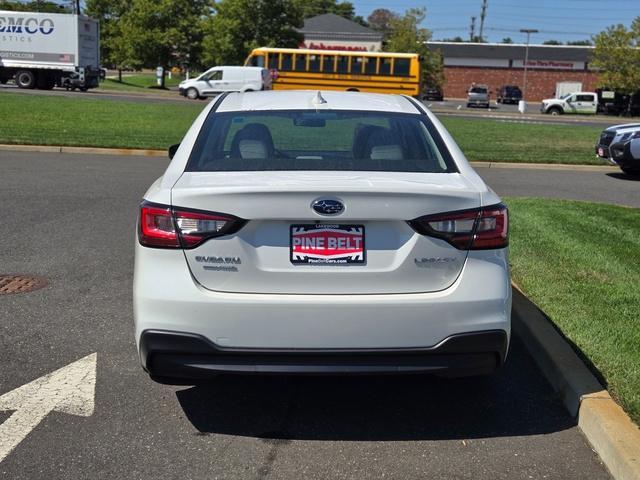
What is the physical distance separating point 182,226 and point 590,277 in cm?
423

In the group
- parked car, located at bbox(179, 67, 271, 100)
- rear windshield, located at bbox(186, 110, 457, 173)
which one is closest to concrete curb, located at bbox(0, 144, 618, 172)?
rear windshield, located at bbox(186, 110, 457, 173)

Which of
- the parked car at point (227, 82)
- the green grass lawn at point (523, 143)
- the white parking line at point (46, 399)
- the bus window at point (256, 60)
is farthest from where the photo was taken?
the bus window at point (256, 60)

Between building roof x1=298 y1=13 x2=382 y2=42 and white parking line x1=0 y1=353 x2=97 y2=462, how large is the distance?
7624cm

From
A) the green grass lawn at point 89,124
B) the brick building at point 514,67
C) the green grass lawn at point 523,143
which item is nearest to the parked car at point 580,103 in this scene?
the brick building at point 514,67

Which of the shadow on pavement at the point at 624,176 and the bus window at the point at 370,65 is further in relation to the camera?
the bus window at the point at 370,65

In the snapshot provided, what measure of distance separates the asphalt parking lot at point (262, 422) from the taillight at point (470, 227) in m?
1.03

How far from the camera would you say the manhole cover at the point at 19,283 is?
623 centimetres

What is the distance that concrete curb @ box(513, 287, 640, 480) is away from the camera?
139 inches

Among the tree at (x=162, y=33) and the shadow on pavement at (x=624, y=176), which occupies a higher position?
the tree at (x=162, y=33)

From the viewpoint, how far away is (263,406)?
431 centimetres

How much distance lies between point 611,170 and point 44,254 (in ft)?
42.0

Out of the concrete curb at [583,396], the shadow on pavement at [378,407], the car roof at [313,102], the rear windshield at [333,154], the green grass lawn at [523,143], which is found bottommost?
the shadow on pavement at [378,407]

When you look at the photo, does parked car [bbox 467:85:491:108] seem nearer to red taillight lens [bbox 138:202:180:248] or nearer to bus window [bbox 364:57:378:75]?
bus window [bbox 364:57:378:75]

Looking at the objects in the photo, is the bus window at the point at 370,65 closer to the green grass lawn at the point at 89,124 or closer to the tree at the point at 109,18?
the green grass lawn at the point at 89,124
